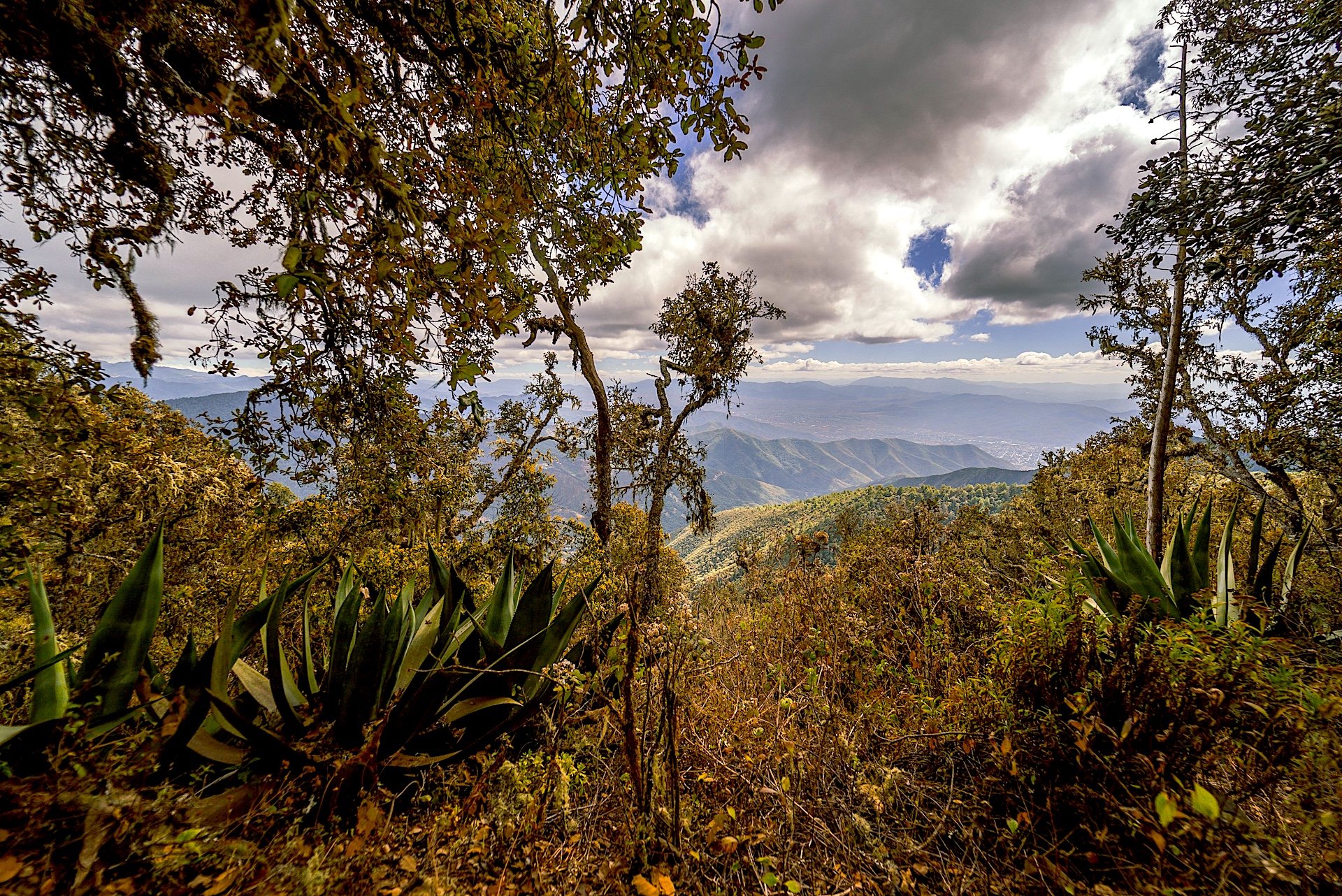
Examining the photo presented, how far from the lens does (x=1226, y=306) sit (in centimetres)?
732

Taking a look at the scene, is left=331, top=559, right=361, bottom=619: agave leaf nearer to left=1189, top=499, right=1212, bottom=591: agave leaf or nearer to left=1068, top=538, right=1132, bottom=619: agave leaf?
left=1068, top=538, right=1132, bottom=619: agave leaf

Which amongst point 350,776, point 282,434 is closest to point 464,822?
point 350,776

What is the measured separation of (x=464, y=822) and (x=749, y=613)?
4.93 meters

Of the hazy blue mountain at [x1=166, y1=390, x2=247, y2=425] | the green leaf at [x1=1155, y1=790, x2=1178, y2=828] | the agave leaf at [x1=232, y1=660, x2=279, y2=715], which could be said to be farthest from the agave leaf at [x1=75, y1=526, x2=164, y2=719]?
the green leaf at [x1=1155, y1=790, x2=1178, y2=828]

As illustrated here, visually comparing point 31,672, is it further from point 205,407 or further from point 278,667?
point 205,407

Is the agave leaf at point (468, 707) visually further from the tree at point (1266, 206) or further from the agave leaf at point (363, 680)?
the tree at point (1266, 206)

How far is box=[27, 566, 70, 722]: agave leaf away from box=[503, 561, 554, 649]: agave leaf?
1702 mm

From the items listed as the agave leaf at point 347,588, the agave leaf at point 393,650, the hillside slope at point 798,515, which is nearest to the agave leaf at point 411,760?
the agave leaf at point 393,650

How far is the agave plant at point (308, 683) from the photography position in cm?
169

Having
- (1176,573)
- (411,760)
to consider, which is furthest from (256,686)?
(1176,573)

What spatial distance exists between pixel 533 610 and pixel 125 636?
1745 mm

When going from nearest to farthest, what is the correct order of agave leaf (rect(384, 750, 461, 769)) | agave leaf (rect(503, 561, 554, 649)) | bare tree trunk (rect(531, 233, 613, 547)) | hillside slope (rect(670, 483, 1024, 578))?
agave leaf (rect(384, 750, 461, 769)) < agave leaf (rect(503, 561, 554, 649)) < bare tree trunk (rect(531, 233, 613, 547)) < hillside slope (rect(670, 483, 1024, 578))

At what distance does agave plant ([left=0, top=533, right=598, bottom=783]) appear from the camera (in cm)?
169

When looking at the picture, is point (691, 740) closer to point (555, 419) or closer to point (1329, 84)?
point (1329, 84)
